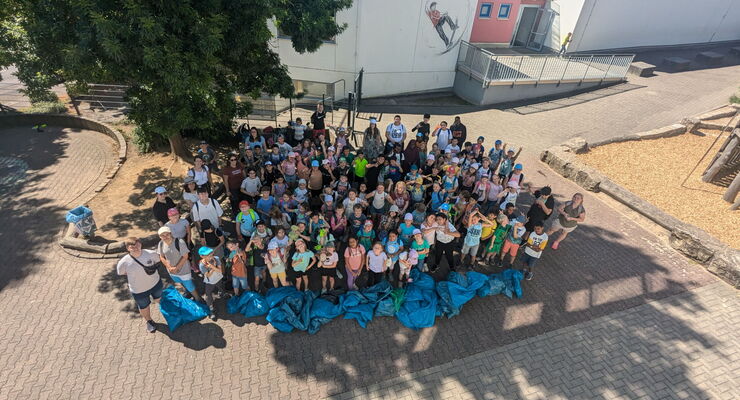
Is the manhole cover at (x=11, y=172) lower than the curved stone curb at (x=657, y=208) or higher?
lower

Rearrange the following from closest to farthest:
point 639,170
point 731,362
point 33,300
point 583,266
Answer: point 731,362
point 33,300
point 583,266
point 639,170

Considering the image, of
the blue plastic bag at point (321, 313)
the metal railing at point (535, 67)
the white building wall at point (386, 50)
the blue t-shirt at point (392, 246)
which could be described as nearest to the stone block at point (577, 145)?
the metal railing at point (535, 67)

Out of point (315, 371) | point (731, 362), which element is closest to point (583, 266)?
point (731, 362)

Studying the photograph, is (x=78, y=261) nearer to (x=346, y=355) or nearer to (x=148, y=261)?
(x=148, y=261)

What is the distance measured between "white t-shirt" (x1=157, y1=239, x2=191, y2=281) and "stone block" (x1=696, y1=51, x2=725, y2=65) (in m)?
31.1

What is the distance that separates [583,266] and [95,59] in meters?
11.3

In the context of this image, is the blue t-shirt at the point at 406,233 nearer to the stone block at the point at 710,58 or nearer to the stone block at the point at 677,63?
the stone block at the point at 677,63

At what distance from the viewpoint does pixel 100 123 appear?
46.0 feet

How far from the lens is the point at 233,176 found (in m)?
8.32

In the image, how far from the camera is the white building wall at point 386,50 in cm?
1577

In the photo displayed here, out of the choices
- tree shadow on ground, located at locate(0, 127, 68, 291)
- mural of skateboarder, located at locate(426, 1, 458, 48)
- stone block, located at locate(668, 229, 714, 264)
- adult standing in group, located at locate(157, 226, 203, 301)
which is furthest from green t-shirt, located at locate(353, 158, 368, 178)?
mural of skateboarder, located at locate(426, 1, 458, 48)

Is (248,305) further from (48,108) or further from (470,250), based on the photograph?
(48,108)

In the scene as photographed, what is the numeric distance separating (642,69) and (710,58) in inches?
266

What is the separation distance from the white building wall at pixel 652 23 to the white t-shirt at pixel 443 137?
1537cm
